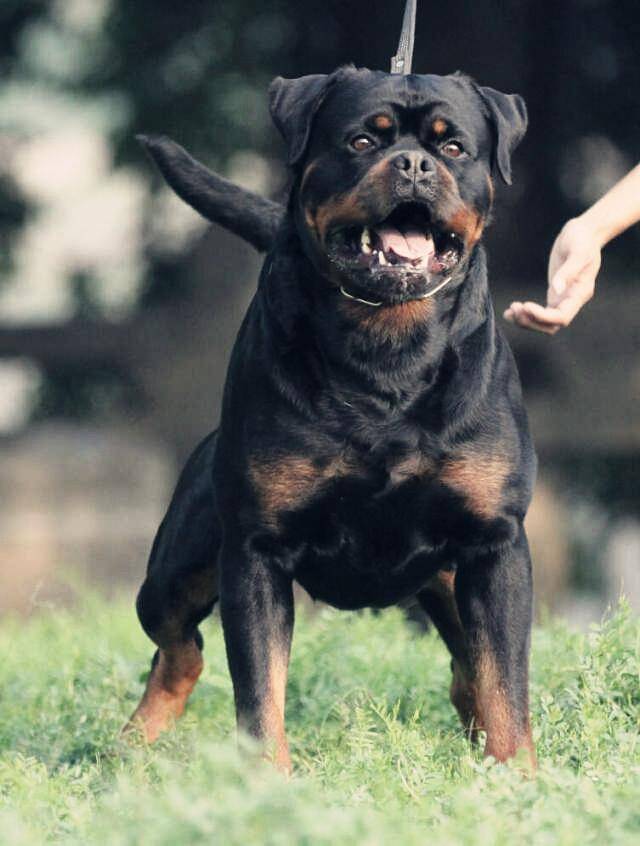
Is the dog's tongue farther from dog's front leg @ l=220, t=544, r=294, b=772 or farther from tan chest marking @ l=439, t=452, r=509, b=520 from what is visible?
dog's front leg @ l=220, t=544, r=294, b=772

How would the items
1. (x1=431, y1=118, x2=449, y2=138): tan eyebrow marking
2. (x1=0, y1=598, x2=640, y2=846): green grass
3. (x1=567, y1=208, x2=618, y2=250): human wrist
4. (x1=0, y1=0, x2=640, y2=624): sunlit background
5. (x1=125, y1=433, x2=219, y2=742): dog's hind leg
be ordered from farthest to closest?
(x1=0, y1=0, x2=640, y2=624): sunlit background < (x1=125, y1=433, x2=219, y2=742): dog's hind leg < (x1=567, y1=208, x2=618, y2=250): human wrist < (x1=431, y1=118, x2=449, y2=138): tan eyebrow marking < (x1=0, y1=598, x2=640, y2=846): green grass

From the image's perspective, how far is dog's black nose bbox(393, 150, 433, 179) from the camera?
4055 mm

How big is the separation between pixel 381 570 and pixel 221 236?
22.5 ft

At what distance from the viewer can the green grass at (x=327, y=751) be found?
10.0ft

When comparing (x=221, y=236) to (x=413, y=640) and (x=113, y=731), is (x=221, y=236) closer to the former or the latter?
(x=413, y=640)

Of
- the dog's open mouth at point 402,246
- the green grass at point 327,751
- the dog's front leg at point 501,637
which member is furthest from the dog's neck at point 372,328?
the green grass at point 327,751

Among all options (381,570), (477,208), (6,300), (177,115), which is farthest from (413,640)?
(6,300)

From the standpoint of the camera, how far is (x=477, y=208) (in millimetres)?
4230

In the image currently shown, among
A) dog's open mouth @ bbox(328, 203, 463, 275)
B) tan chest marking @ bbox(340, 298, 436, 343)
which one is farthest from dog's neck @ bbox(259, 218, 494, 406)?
dog's open mouth @ bbox(328, 203, 463, 275)

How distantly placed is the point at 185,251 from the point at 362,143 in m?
7.00

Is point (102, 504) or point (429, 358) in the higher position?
point (429, 358)

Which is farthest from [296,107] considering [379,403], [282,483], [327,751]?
[327,751]

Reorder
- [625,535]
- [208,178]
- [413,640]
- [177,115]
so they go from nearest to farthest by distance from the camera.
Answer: [208,178] → [413,640] → [177,115] → [625,535]

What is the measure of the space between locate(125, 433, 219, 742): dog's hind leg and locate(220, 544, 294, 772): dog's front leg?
438 mm
